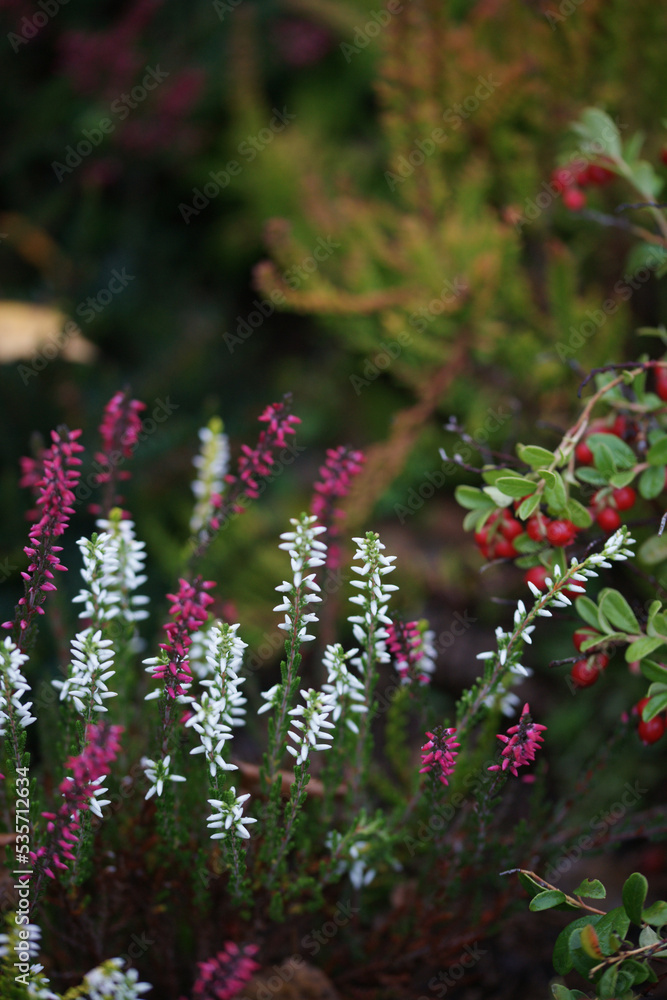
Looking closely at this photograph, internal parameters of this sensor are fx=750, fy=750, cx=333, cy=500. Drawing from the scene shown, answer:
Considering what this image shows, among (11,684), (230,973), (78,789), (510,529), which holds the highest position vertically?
(510,529)

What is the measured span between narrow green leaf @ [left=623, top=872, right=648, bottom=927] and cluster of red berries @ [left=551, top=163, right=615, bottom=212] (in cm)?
107

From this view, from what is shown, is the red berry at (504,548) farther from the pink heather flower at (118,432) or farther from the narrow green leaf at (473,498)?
the pink heather flower at (118,432)

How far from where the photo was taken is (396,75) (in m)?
1.70

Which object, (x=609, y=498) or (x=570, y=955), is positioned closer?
(x=570, y=955)

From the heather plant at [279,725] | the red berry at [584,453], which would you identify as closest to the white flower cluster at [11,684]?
the heather plant at [279,725]

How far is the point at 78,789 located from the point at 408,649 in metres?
0.41

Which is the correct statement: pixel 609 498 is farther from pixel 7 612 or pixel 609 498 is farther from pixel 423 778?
pixel 7 612

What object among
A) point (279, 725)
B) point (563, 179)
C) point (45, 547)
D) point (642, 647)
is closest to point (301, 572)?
point (279, 725)

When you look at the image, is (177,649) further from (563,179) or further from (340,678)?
(563,179)

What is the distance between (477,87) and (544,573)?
55.4 inches

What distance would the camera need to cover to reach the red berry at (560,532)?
0.88 m

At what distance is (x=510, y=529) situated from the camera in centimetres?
95

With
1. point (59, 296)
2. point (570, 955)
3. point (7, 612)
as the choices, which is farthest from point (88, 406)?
point (570, 955)

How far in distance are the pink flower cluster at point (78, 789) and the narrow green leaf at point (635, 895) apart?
561mm
